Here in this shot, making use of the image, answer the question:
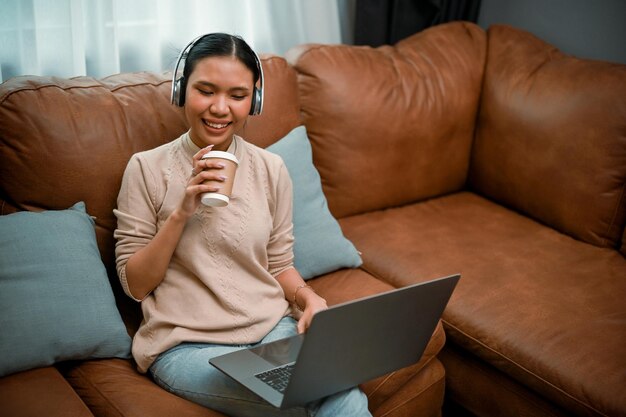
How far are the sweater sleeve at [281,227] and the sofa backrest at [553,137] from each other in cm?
107

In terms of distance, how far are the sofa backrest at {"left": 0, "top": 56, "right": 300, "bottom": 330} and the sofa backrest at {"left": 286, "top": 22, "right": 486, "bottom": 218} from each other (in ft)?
1.85

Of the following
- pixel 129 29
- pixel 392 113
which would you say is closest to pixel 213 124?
pixel 129 29

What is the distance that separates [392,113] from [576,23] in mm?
976

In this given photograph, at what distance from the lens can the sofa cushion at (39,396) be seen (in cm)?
129

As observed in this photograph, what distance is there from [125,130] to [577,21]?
1.91 m

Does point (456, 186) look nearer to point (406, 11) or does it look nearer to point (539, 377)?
point (406, 11)

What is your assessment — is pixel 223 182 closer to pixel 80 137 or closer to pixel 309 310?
pixel 309 310

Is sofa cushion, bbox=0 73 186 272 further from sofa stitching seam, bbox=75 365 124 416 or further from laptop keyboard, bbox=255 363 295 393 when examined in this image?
laptop keyboard, bbox=255 363 295 393

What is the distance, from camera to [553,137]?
2.34m

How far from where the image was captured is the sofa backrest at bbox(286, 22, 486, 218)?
226cm

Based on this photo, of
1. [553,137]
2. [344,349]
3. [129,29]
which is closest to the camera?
[344,349]

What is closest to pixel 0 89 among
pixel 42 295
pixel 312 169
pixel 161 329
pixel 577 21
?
pixel 42 295

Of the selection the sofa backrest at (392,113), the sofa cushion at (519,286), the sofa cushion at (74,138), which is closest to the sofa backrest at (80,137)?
the sofa cushion at (74,138)

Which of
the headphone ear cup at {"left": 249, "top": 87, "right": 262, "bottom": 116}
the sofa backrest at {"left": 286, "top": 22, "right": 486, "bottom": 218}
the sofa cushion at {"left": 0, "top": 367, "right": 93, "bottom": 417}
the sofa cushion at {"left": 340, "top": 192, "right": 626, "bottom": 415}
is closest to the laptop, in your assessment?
the sofa cushion at {"left": 0, "top": 367, "right": 93, "bottom": 417}
